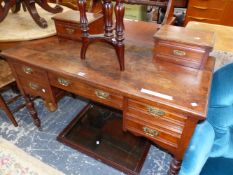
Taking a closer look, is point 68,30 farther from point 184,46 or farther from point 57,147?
point 57,147

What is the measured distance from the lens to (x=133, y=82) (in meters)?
0.93

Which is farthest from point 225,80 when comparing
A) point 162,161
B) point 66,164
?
point 66,164

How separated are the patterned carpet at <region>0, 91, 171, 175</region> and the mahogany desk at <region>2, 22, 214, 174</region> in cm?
41

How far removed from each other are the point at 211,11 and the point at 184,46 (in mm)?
2085

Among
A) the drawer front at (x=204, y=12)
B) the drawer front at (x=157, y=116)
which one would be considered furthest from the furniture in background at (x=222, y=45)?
the drawer front at (x=204, y=12)

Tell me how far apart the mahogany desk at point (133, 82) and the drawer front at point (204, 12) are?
70.1 inches

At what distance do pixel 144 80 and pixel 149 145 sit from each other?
31.8 inches

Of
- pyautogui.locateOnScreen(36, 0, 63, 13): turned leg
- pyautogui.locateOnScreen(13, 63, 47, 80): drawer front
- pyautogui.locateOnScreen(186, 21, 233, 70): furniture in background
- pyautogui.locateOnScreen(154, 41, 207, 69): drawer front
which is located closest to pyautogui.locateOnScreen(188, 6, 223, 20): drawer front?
pyautogui.locateOnScreen(186, 21, 233, 70): furniture in background

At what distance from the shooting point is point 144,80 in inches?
37.1

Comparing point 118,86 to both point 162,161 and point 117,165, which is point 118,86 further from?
point 162,161

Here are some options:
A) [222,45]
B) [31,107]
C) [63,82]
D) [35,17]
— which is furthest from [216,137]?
[35,17]

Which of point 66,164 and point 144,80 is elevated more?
point 144,80

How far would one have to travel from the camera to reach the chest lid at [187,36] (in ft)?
3.05

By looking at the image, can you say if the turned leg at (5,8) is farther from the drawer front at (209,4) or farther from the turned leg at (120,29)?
the drawer front at (209,4)
